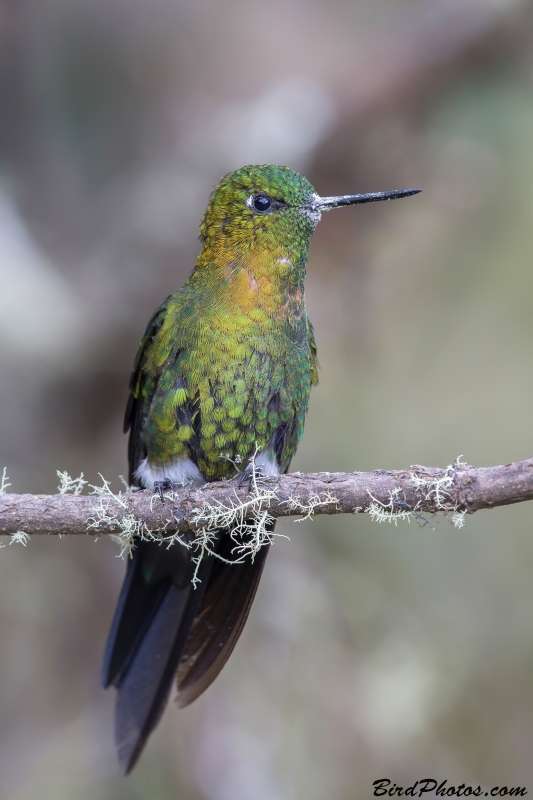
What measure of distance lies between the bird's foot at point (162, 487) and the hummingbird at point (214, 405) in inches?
0.6

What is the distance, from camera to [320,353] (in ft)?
16.8

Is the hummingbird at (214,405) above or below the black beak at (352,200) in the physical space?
below

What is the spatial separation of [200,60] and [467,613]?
4.01 meters

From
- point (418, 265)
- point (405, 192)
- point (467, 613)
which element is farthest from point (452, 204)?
point (467, 613)

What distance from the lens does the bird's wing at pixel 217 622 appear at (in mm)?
3494

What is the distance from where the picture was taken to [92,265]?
467 cm

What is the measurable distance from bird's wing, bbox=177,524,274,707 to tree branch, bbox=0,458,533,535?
29.2 inches

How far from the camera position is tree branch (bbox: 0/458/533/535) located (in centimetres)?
229

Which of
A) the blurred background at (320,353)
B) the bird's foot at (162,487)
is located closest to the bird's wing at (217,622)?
the bird's foot at (162,487)

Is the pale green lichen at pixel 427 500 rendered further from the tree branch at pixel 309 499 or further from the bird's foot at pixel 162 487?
the bird's foot at pixel 162 487

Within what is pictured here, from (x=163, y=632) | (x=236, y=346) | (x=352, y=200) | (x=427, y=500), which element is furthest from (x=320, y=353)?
(x=427, y=500)

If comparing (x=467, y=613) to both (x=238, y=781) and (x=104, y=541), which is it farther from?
(x=104, y=541)

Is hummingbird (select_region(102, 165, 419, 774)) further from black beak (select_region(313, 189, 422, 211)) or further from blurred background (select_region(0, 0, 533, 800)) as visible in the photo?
blurred background (select_region(0, 0, 533, 800))

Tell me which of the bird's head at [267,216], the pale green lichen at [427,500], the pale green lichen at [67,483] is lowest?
the pale green lichen at [427,500]
